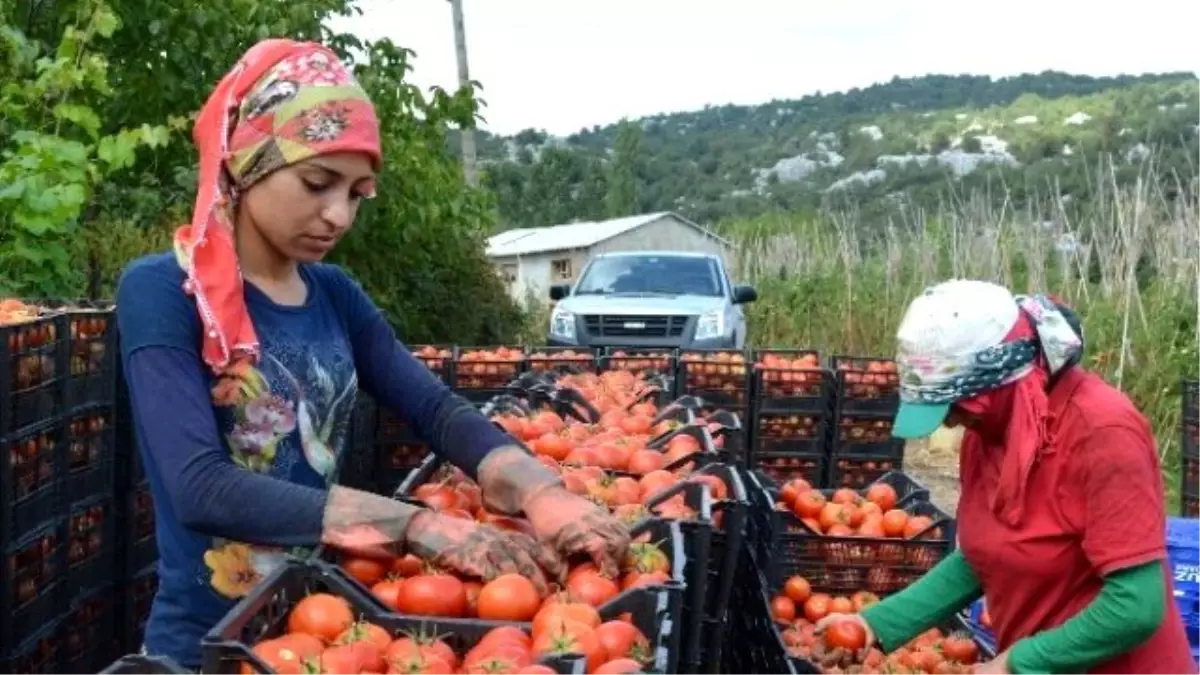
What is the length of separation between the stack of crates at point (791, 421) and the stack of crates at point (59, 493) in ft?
12.0

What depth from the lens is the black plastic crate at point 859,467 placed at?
7.13 metres

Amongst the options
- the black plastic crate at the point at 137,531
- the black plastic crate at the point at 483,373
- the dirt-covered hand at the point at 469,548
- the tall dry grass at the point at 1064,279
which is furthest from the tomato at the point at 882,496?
the tall dry grass at the point at 1064,279

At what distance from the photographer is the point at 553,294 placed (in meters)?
13.9

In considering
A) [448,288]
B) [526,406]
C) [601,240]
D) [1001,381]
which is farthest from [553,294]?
[601,240]

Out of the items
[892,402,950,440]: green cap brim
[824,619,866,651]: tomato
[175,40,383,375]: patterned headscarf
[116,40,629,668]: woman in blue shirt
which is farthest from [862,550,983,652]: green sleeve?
[175,40,383,375]: patterned headscarf

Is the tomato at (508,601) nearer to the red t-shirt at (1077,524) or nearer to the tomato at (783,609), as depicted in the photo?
the red t-shirt at (1077,524)

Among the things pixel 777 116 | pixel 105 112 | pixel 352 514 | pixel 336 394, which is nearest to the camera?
pixel 352 514

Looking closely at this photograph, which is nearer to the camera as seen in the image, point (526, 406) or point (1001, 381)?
point (1001, 381)

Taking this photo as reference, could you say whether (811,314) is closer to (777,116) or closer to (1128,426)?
(1128,426)

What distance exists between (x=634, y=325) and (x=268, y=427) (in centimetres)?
1104

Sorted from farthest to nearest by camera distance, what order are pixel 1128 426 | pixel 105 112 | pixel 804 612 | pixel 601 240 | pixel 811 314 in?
pixel 601 240 → pixel 811 314 → pixel 105 112 → pixel 804 612 → pixel 1128 426

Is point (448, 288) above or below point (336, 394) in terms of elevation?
below

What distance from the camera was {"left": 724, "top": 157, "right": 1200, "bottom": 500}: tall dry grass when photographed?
1188cm

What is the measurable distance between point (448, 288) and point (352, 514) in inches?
414
